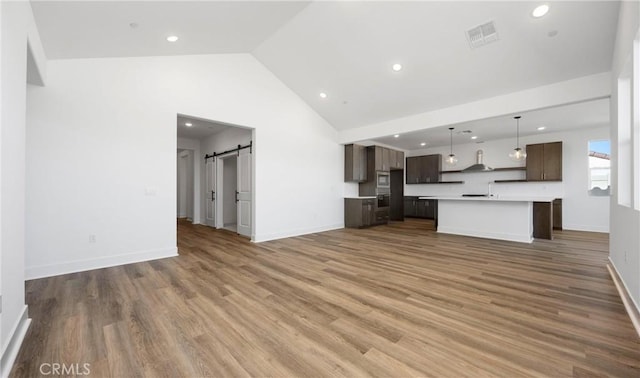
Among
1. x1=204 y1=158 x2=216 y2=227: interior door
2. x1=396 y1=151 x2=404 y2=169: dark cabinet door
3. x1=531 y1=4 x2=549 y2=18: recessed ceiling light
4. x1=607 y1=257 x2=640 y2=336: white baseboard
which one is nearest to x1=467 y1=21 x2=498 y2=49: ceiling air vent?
x1=531 y1=4 x2=549 y2=18: recessed ceiling light

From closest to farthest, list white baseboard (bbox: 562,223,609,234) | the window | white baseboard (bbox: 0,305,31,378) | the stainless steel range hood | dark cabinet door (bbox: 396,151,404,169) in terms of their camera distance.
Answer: white baseboard (bbox: 0,305,31,378), white baseboard (bbox: 562,223,609,234), the window, the stainless steel range hood, dark cabinet door (bbox: 396,151,404,169)

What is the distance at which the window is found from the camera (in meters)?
6.56

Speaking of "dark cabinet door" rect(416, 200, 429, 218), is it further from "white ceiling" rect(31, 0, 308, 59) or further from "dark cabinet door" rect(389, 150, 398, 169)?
"white ceiling" rect(31, 0, 308, 59)

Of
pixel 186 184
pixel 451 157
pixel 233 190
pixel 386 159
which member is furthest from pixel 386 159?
pixel 186 184

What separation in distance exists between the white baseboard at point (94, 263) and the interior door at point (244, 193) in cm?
190

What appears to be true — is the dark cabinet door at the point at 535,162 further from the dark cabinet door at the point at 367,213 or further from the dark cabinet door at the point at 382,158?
the dark cabinet door at the point at 367,213

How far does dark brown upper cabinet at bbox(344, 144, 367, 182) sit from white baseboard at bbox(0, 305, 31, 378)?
639 centimetres

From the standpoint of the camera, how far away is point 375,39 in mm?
4078

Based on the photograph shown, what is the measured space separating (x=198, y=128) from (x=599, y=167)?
10451 millimetres

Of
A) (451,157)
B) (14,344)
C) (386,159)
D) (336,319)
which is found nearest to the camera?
(14,344)

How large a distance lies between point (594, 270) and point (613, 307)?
1393 millimetres

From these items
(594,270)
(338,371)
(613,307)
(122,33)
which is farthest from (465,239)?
(122,33)

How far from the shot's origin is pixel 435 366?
1.56m
